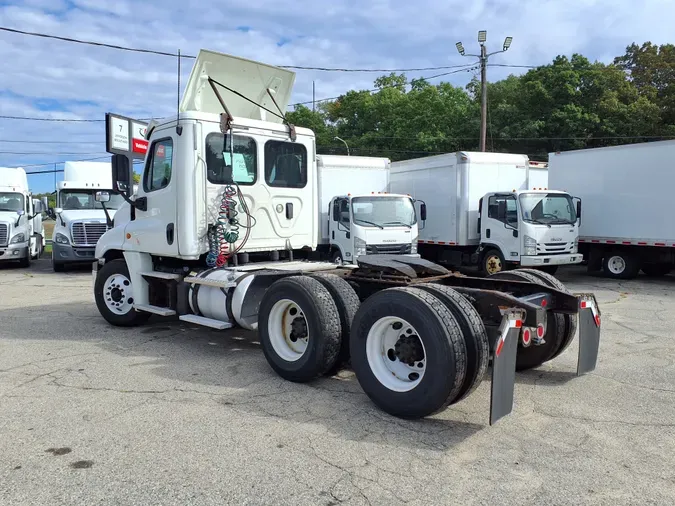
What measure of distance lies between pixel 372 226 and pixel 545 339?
802 centimetres

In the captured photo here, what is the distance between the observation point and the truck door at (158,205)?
712 cm

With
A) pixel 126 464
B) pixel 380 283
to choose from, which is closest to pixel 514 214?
pixel 380 283

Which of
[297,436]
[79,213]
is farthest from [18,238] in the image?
[297,436]

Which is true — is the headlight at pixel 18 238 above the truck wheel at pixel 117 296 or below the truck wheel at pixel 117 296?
above

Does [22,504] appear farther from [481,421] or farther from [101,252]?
[101,252]

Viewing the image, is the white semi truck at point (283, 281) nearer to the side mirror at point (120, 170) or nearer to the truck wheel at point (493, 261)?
the side mirror at point (120, 170)

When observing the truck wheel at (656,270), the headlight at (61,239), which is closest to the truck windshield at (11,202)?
the headlight at (61,239)

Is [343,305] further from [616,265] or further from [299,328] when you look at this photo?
[616,265]

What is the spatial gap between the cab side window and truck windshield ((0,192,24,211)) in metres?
13.2

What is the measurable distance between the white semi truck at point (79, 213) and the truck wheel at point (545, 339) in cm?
1282

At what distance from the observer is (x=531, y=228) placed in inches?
535

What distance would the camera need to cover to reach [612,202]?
1470 centimetres

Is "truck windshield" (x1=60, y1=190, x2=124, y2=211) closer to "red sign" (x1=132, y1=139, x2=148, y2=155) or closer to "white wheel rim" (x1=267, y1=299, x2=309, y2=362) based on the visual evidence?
"red sign" (x1=132, y1=139, x2=148, y2=155)

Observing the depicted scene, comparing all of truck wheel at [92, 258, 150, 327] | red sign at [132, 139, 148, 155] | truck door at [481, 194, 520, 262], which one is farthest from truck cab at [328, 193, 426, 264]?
truck wheel at [92, 258, 150, 327]
